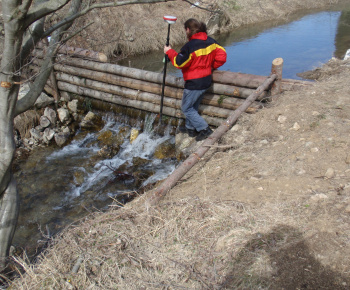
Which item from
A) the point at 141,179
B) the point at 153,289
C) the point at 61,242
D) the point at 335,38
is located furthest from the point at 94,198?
the point at 335,38

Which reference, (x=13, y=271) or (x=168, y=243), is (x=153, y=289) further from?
(x=13, y=271)

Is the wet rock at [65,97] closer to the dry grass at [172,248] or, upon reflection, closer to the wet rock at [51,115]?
the wet rock at [51,115]

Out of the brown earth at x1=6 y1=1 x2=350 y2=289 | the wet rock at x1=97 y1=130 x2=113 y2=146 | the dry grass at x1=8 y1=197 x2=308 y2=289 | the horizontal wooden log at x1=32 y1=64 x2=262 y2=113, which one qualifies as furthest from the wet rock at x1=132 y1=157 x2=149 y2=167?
the dry grass at x1=8 y1=197 x2=308 y2=289

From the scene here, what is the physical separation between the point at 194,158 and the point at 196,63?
2.09 meters

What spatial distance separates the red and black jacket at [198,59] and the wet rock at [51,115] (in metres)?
4.10

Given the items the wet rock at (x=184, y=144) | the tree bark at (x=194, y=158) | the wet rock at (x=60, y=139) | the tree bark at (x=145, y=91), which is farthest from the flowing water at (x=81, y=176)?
the tree bark at (x=145, y=91)

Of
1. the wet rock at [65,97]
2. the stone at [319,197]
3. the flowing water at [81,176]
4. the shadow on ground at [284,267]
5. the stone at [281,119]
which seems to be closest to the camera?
the shadow on ground at [284,267]

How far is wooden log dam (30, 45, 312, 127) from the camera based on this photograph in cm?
642

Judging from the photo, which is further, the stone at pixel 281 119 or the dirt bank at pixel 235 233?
the stone at pixel 281 119

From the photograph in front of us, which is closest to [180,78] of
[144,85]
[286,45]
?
[144,85]

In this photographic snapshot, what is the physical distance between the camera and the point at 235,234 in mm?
3314

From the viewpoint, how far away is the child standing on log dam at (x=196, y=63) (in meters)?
5.67

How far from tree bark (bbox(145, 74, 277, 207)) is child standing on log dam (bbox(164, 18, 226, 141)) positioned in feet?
3.00

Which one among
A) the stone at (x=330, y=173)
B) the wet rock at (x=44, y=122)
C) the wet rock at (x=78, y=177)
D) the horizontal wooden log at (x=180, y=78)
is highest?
the horizontal wooden log at (x=180, y=78)
